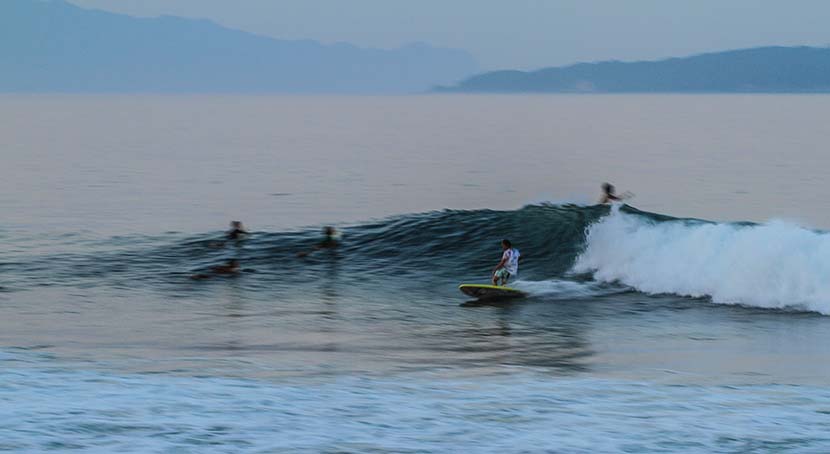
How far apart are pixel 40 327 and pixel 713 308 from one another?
44.7 ft

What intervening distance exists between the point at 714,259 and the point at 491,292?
21.9 ft

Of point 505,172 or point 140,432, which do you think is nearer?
point 140,432

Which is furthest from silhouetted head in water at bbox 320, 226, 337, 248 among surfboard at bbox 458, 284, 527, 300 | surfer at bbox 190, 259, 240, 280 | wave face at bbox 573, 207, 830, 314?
surfboard at bbox 458, 284, 527, 300

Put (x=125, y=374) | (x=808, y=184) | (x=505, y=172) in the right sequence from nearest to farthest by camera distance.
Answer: (x=125, y=374) → (x=808, y=184) → (x=505, y=172)

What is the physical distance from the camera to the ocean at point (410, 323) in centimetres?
1034

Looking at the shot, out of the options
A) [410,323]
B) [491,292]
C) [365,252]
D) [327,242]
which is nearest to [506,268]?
[491,292]

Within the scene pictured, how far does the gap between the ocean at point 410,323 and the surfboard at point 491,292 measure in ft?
0.93

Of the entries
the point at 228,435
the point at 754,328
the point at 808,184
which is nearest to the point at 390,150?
the point at 808,184

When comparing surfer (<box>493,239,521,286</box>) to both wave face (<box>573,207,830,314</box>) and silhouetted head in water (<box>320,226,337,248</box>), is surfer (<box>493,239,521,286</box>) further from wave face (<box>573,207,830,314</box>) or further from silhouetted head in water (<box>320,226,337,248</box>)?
silhouetted head in water (<box>320,226,337,248</box>)

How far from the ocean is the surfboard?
0.93 feet

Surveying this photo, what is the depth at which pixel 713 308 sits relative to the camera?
852 inches

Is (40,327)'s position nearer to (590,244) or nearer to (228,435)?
(228,435)

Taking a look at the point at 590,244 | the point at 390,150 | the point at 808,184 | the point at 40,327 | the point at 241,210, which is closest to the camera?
the point at 40,327

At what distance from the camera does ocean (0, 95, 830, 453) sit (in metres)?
10.3
